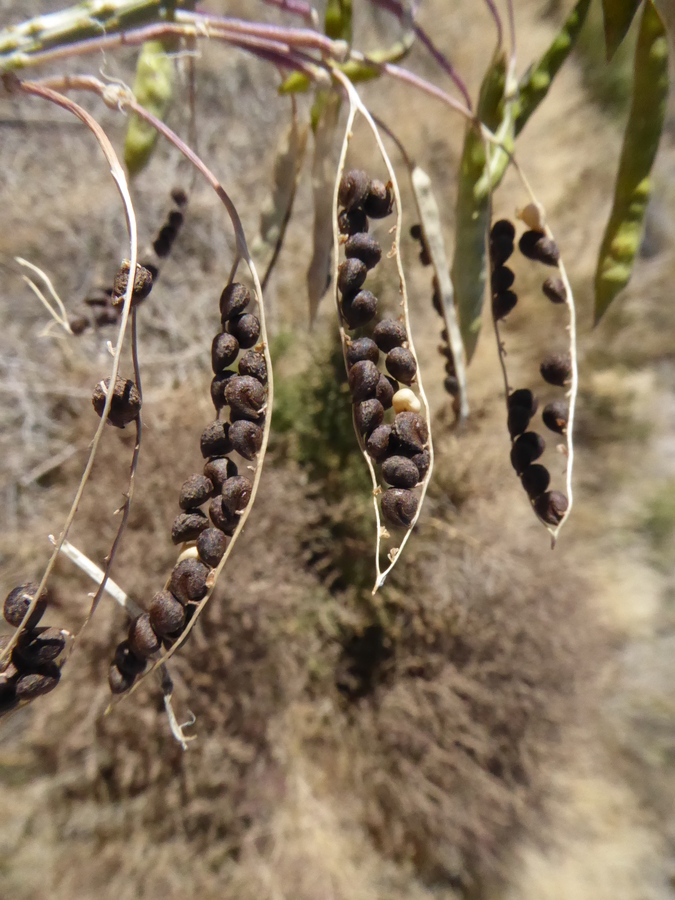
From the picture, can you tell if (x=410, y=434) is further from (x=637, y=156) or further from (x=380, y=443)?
(x=637, y=156)

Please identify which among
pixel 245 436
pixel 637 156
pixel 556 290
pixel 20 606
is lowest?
pixel 20 606

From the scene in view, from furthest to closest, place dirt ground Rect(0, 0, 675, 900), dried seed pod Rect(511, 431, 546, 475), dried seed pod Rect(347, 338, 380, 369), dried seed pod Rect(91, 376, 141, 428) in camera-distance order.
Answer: dirt ground Rect(0, 0, 675, 900), dried seed pod Rect(511, 431, 546, 475), dried seed pod Rect(347, 338, 380, 369), dried seed pod Rect(91, 376, 141, 428)

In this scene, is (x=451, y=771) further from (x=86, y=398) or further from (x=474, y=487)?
(x=86, y=398)

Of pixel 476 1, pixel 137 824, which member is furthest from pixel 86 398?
pixel 476 1

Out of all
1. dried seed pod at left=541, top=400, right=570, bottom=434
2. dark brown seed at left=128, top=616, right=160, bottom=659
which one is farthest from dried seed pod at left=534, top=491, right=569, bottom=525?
dark brown seed at left=128, top=616, right=160, bottom=659

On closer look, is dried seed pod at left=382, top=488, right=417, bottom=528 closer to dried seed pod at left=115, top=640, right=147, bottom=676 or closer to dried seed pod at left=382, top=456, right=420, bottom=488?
dried seed pod at left=382, top=456, right=420, bottom=488

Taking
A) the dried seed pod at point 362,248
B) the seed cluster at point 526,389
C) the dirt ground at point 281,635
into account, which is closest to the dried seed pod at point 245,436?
the dried seed pod at point 362,248

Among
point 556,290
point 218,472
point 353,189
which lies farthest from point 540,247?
point 218,472
